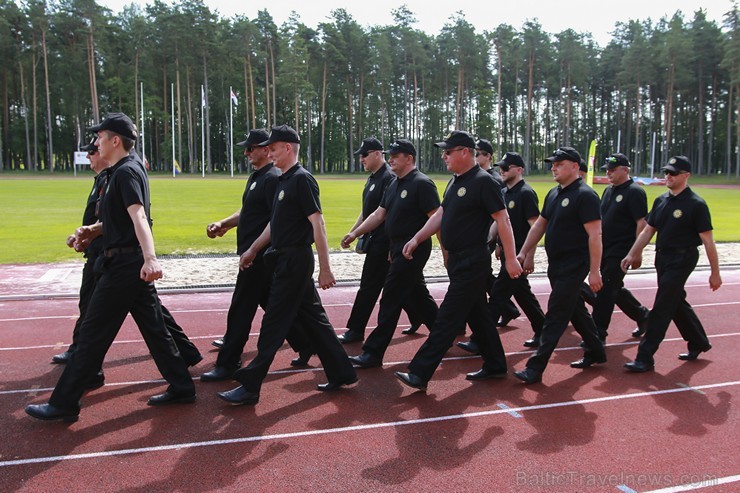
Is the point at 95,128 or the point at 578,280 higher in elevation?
the point at 95,128

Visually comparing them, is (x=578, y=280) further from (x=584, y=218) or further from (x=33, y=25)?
(x=33, y=25)

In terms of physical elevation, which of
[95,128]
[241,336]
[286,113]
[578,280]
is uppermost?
[286,113]

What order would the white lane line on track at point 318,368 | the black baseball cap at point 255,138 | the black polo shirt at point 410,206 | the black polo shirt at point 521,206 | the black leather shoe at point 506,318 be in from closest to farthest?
1. the white lane line on track at point 318,368
2. the black baseball cap at point 255,138
3. the black polo shirt at point 410,206
4. the black polo shirt at point 521,206
5. the black leather shoe at point 506,318

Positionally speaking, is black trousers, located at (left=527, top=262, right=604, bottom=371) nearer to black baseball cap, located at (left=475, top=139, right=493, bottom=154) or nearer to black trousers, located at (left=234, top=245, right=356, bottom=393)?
black trousers, located at (left=234, top=245, right=356, bottom=393)

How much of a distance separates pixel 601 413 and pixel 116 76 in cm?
7308

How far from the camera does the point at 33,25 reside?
205 feet

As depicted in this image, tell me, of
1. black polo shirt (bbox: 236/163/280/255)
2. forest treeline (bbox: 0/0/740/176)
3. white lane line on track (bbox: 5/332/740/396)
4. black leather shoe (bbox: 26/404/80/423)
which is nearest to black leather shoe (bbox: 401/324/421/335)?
white lane line on track (bbox: 5/332/740/396)

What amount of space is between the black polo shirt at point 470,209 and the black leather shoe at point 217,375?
7.54 ft

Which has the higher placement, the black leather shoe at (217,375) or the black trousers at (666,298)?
the black trousers at (666,298)

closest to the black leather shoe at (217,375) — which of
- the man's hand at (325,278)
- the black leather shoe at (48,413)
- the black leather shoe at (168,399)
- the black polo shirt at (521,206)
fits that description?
the black leather shoe at (168,399)

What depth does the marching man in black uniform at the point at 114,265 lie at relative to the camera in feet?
14.3

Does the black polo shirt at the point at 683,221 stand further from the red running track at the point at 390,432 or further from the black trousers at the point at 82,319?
the black trousers at the point at 82,319

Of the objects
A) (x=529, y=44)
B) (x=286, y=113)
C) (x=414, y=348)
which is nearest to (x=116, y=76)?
(x=286, y=113)

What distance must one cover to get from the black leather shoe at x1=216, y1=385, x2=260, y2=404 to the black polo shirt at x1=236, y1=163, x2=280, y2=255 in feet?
4.85
